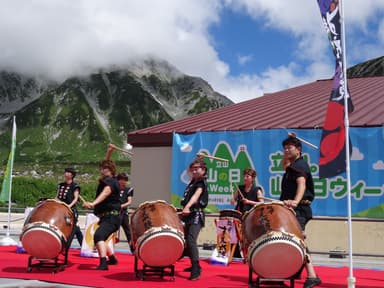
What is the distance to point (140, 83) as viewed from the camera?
190 metres

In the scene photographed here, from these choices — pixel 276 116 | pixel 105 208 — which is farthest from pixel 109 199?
pixel 276 116

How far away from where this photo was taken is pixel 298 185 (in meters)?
6.34

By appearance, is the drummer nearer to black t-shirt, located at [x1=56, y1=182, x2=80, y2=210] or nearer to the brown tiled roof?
black t-shirt, located at [x1=56, y1=182, x2=80, y2=210]

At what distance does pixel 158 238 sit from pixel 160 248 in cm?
14

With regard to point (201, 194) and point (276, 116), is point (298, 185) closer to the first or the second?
point (201, 194)

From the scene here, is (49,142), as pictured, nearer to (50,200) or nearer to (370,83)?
(370,83)

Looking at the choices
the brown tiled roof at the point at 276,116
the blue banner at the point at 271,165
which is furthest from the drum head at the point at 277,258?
the brown tiled roof at the point at 276,116

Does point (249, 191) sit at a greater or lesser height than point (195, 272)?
greater

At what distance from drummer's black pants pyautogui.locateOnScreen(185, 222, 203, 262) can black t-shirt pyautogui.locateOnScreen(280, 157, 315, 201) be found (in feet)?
4.63

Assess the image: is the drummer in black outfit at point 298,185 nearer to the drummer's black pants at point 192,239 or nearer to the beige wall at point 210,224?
the drummer's black pants at point 192,239

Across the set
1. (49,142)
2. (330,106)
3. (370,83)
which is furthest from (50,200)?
(49,142)

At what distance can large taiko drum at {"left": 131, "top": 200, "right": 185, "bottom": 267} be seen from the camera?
23.1 feet

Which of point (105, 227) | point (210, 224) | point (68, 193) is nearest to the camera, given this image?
point (105, 227)

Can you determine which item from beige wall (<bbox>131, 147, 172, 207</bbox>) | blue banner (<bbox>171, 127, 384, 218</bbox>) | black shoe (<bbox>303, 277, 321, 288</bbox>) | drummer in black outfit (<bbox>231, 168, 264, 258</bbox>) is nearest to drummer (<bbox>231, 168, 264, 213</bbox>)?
drummer in black outfit (<bbox>231, 168, 264, 258</bbox>)
